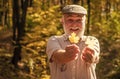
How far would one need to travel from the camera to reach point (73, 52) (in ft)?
7.68

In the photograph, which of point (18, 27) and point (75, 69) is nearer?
point (75, 69)

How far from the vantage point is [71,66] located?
251 cm

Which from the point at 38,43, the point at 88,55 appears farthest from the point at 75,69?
the point at 38,43

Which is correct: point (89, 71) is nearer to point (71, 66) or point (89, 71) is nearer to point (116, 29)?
point (71, 66)

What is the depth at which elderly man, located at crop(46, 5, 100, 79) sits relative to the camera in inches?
95.0

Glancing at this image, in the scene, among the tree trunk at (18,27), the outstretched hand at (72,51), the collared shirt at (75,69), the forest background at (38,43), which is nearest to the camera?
the outstretched hand at (72,51)

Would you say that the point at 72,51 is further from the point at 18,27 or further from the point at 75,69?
the point at 18,27

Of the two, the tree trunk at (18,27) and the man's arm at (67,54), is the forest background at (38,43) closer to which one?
the tree trunk at (18,27)

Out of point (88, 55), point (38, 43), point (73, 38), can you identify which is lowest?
point (38, 43)

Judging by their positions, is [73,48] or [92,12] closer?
[73,48]

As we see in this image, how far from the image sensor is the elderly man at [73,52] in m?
2.41

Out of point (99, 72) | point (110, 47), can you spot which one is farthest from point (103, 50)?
point (99, 72)

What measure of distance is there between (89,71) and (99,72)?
9044 millimetres

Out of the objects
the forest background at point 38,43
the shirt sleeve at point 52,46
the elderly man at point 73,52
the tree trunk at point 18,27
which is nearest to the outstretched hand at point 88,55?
the elderly man at point 73,52
